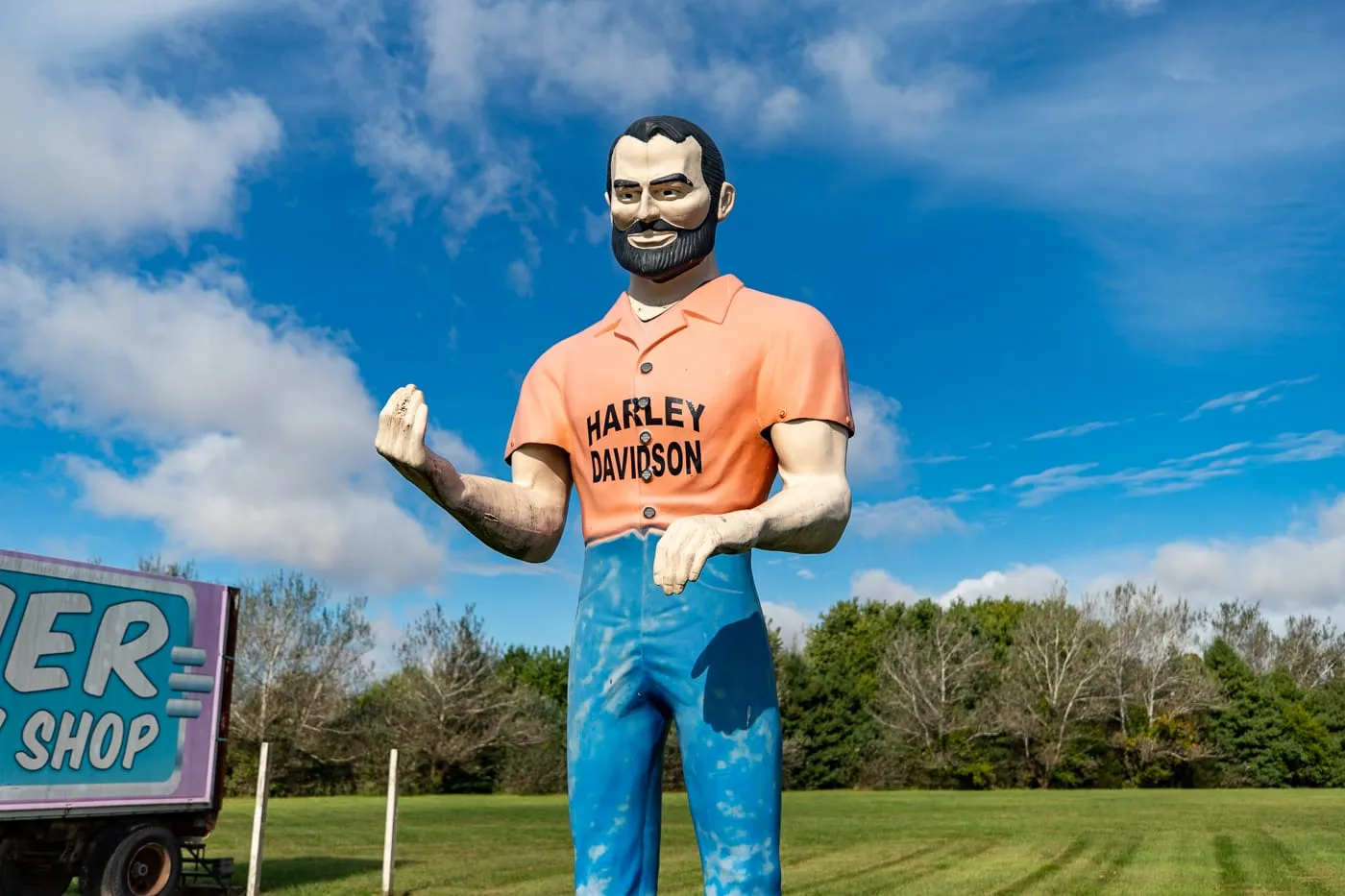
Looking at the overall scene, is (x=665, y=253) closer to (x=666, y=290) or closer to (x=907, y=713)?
(x=666, y=290)

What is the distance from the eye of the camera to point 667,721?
3.26m

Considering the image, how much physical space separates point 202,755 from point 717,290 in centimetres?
849

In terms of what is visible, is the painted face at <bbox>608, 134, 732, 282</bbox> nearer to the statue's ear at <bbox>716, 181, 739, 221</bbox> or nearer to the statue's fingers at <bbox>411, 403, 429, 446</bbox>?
the statue's ear at <bbox>716, 181, 739, 221</bbox>

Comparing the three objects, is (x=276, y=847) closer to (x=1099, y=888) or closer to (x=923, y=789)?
(x=1099, y=888)

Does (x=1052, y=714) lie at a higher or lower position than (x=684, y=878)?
higher

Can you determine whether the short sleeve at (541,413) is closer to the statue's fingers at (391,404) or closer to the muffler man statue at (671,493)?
the muffler man statue at (671,493)

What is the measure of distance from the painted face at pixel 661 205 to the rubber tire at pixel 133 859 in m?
8.26

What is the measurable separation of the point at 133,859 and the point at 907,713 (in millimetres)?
32806

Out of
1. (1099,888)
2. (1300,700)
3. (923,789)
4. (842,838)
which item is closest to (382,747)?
(923,789)

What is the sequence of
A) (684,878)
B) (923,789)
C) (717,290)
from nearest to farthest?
(717,290) < (684,878) < (923,789)

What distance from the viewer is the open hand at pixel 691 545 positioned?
2.63 m

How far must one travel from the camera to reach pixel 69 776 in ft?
29.8

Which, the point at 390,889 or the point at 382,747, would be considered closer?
the point at 390,889

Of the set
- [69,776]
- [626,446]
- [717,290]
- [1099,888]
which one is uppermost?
[717,290]
